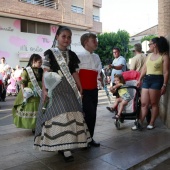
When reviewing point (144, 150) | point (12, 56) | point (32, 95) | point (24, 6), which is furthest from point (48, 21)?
point (144, 150)

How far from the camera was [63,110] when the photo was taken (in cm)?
306

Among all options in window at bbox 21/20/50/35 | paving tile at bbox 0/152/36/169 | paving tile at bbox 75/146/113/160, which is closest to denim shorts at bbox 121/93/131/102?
paving tile at bbox 75/146/113/160

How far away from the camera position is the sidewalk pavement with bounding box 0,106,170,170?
3.10 metres

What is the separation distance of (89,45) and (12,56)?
16.9 meters

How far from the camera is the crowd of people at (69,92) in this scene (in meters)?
3.03

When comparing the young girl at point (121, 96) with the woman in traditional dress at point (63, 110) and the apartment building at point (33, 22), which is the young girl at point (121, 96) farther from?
the apartment building at point (33, 22)

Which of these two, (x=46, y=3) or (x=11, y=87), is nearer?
(x=11, y=87)

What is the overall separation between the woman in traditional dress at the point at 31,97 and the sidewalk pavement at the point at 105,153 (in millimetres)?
283

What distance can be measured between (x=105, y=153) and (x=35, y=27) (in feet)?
64.0

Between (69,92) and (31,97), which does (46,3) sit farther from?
(69,92)

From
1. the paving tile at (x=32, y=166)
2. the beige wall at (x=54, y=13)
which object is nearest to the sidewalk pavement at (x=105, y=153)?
the paving tile at (x=32, y=166)

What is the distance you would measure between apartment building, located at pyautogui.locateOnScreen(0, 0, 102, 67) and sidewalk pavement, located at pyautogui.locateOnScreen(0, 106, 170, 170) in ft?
50.5

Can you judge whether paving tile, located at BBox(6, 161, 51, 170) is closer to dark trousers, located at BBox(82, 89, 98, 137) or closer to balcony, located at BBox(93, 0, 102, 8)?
dark trousers, located at BBox(82, 89, 98, 137)

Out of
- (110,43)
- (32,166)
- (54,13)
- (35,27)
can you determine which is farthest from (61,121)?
(110,43)
